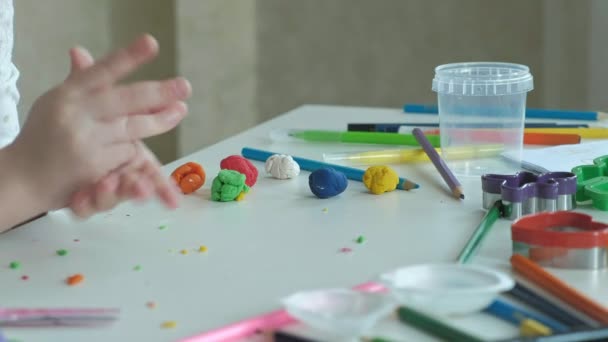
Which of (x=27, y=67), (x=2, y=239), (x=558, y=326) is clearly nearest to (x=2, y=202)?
(x=2, y=239)

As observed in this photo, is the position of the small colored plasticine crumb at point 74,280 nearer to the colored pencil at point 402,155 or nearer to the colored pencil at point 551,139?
the colored pencil at point 402,155

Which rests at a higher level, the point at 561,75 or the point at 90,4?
the point at 90,4

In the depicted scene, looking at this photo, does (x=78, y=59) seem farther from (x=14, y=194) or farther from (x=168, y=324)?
(x=168, y=324)

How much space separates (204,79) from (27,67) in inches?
15.4

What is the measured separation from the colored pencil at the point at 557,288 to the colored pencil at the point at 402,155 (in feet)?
1.02

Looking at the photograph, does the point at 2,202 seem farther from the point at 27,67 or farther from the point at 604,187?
the point at 27,67

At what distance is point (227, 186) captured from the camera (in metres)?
0.71

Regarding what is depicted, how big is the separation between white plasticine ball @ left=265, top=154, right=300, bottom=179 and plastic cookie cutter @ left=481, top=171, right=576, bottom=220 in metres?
0.20

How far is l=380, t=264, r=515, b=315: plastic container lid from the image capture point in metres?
0.45

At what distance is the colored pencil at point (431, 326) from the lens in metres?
0.42

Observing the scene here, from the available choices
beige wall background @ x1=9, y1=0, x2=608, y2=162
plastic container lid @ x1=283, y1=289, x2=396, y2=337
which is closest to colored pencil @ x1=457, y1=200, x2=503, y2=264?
plastic container lid @ x1=283, y1=289, x2=396, y2=337

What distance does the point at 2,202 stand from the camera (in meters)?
0.60

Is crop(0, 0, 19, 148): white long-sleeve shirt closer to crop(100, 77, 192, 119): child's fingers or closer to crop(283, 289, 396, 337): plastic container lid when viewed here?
crop(100, 77, 192, 119): child's fingers

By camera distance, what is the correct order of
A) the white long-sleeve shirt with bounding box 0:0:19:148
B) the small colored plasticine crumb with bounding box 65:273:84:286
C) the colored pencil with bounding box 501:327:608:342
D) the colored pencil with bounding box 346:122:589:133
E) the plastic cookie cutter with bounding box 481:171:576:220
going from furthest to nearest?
the colored pencil with bounding box 346:122:589:133
the white long-sleeve shirt with bounding box 0:0:19:148
the plastic cookie cutter with bounding box 481:171:576:220
the small colored plasticine crumb with bounding box 65:273:84:286
the colored pencil with bounding box 501:327:608:342
